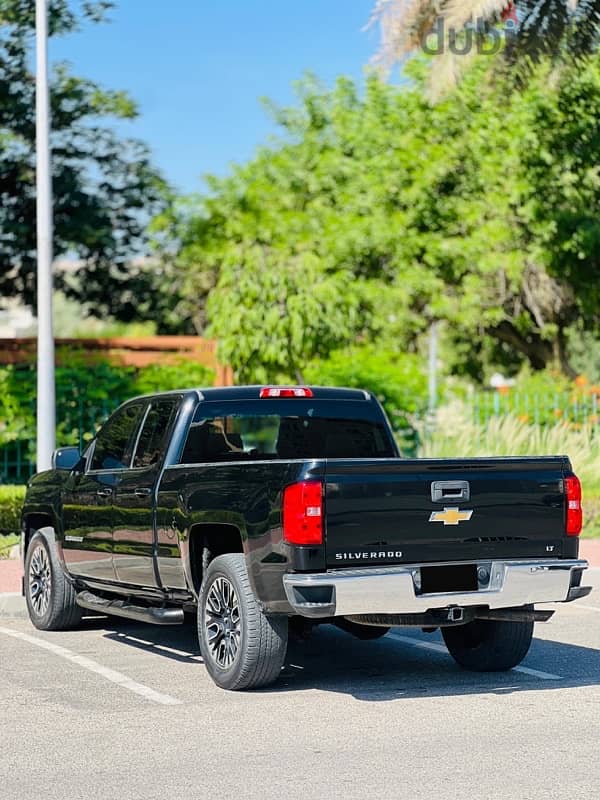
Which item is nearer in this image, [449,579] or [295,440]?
[449,579]

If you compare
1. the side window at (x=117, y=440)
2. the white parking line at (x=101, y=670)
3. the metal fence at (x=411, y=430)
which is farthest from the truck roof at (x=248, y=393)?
the metal fence at (x=411, y=430)

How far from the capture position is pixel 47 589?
10992 millimetres

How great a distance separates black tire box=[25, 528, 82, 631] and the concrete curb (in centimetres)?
45

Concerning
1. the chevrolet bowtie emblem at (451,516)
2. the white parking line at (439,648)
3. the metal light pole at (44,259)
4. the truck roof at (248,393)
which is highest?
the metal light pole at (44,259)

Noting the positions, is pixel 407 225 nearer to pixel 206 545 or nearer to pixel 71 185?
pixel 71 185

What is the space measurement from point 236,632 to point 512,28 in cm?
1372

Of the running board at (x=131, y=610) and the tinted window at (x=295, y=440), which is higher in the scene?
the tinted window at (x=295, y=440)

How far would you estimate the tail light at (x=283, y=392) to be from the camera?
988cm

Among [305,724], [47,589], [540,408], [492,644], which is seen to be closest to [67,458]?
[47,589]

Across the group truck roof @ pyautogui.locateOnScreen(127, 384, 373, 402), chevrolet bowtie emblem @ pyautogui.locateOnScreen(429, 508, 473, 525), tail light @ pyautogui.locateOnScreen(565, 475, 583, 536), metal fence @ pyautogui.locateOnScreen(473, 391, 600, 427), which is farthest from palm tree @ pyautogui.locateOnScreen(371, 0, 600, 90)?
chevrolet bowtie emblem @ pyautogui.locateOnScreen(429, 508, 473, 525)

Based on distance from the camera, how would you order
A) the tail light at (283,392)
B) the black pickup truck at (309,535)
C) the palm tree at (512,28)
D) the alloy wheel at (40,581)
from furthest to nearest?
the palm tree at (512,28) → the alloy wheel at (40,581) → the tail light at (283,392) → the black pickup truck at (309,535)

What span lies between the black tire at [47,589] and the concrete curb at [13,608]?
455 mm

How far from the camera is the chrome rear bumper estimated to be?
7629mm

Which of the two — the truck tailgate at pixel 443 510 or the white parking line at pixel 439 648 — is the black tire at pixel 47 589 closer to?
the white parking line at pixel 439 648
